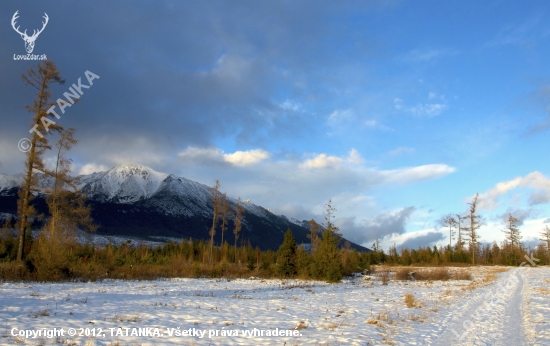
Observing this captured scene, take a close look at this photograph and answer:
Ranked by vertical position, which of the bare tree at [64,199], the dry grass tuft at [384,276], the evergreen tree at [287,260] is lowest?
the dry grass tuft at [384,276]

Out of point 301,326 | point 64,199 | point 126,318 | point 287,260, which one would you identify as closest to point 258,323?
point 301,326

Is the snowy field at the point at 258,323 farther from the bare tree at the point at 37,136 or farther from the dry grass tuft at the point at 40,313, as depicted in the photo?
the bare tree at the point at 37,136

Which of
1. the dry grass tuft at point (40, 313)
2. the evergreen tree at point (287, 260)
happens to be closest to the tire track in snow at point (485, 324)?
the dry grass tuft at point (40, 313)

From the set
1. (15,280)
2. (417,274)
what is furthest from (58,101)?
(417,274)

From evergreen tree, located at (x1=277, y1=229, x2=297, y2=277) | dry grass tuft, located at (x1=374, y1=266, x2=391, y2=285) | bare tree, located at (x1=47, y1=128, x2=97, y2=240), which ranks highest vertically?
bare tree, located at (x1=47, y1=128, x2=97, y2=240)

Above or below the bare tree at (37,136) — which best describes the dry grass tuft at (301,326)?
below

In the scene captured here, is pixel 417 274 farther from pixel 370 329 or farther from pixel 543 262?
pixel 543 262

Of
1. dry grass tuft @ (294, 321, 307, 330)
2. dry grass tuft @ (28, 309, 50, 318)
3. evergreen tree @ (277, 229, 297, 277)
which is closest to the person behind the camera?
dry grass tuft @ (28, 309, 50, 318)

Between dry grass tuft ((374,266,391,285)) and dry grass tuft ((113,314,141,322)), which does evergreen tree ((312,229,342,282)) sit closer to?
dry grass tuft ((374,266,391,285))

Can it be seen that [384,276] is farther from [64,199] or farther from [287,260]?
[64,199]

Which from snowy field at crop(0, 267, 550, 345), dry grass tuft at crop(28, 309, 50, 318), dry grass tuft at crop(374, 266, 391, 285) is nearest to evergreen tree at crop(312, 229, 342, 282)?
dry grass tuft at crop(374, 266, 391, 285)

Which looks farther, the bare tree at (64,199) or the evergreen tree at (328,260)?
the evergreen tree at (328,260)

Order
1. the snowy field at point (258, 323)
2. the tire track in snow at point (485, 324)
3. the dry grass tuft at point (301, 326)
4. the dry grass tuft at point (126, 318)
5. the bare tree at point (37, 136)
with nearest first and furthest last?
the snowy field at point (258, 323) → the tire track in snow at point (485, 324) → the dry grass tuft at point (126, 318) → the dry grass tuft at point (301, 326) → the bare tree at point (37, 136)

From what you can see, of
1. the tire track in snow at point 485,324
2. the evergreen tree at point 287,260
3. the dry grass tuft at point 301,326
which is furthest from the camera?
the evergreen tree at point 287,260
